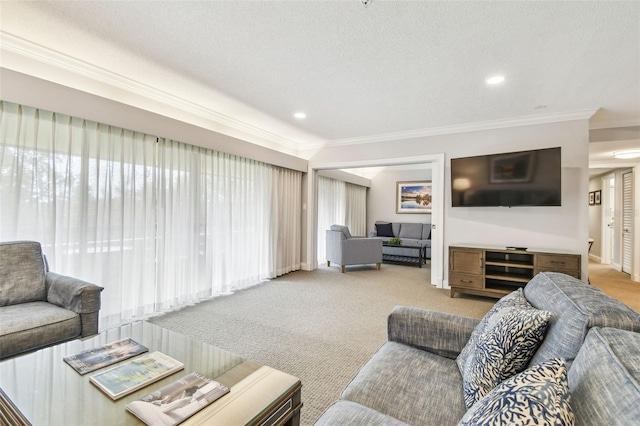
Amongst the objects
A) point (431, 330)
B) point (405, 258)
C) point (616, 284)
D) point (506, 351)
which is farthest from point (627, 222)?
point (506, 351)

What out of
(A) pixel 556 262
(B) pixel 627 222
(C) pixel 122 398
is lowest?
(C) pixel 122 398

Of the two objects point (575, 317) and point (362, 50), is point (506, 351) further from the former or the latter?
point (362, 50)

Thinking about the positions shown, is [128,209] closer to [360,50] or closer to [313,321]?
[313,321]

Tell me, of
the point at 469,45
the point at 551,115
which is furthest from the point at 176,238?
the point at 551,115

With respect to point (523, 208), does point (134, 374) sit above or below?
below

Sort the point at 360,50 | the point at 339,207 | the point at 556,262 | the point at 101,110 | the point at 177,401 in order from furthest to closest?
1. the point at 339,207
2. the point at 556,262
3. the point at 101,110
4. the point at 360,50
5. the point at 177,401

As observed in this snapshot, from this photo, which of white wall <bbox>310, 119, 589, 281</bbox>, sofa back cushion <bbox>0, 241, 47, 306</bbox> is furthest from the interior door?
sofa back cushion <bbox>0, 241, 47, 306</bbox>

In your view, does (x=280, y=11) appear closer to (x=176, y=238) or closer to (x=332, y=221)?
(x=176, y=238)

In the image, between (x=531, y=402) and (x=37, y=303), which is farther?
(x=37, y=303)

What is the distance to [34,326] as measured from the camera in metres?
1.87

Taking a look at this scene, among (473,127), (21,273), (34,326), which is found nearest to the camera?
(34,326)

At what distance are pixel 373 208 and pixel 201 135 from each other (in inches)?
243

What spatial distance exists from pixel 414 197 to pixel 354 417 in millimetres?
7731

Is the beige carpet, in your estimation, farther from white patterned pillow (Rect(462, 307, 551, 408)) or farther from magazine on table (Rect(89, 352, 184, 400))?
white patterned pillow (Rect(462, 307, 551, 408))
